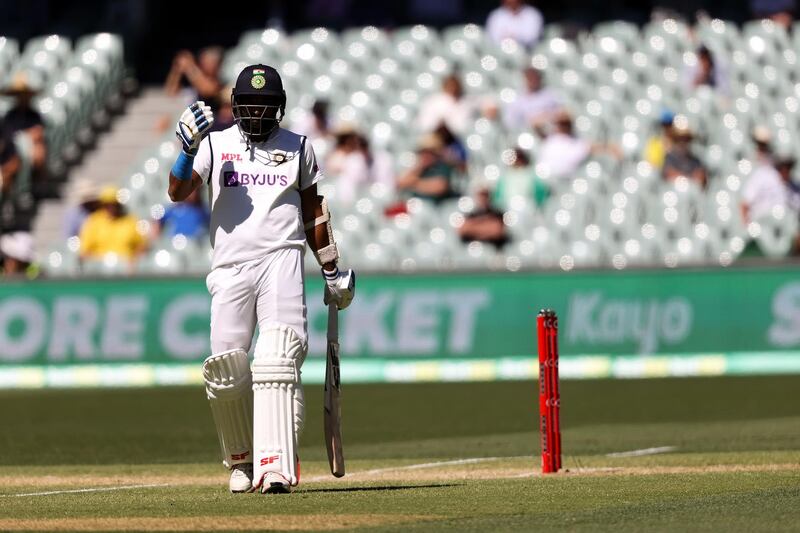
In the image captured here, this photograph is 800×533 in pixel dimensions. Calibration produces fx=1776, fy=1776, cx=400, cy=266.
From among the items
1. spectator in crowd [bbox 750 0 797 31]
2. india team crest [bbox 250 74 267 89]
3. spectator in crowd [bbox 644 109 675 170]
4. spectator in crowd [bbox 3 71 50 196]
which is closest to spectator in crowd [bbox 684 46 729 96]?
spectator in crowd [bbox 644 109 675 170]

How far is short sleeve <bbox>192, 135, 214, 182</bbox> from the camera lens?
9.02 meters

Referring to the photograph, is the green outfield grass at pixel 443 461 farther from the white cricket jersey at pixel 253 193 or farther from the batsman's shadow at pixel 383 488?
the white cricket jersey at pixel 253 193

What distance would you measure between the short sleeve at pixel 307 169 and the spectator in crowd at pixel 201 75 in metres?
13.6

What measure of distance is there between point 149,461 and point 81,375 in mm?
7559

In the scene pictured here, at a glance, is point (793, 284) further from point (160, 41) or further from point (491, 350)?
point (160, 41)

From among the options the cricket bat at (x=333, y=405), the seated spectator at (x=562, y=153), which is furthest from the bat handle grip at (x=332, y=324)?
the seated spectator at (x=562, y=153)

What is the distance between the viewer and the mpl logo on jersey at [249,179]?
8.98 metres

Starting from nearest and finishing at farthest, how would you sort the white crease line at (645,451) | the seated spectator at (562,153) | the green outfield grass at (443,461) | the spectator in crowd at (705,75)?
the green outfield grass at (443,461), the white crease line at (645,451), the seated spectator at (562,153), the spectator in crowd at (705,75)

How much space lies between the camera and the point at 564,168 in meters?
20.7

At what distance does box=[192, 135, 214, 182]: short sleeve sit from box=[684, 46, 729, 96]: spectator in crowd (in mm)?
14219

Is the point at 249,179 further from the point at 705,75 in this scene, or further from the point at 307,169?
the point at 705,75

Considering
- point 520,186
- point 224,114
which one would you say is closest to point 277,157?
point 520,186

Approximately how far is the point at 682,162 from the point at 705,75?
236 centimetres

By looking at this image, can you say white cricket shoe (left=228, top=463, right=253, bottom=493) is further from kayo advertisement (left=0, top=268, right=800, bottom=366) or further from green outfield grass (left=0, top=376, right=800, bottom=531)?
kayo advertisement (left=0, top=268, right=800, bottom=366)
